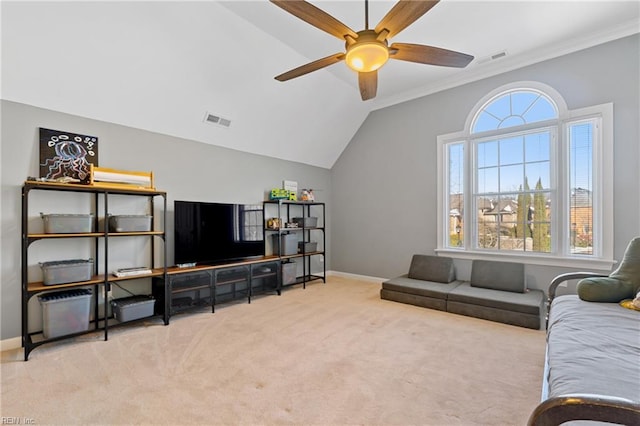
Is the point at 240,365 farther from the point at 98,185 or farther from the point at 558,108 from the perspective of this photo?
the point at 558,108

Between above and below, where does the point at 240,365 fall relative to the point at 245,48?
below

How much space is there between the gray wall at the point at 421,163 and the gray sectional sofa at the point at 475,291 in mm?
291

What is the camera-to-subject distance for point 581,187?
3.60 metres

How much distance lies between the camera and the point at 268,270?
4520mm

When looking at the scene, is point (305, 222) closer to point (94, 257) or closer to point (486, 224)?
point (486, 224)

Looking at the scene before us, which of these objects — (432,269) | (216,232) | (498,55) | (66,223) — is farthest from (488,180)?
(66,223)

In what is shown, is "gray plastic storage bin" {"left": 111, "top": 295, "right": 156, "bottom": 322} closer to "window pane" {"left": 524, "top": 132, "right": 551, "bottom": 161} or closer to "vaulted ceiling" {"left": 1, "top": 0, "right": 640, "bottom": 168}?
"vaulted ceiling" {"left": 1, "top": 0, "right": 640, "bottom": 168}

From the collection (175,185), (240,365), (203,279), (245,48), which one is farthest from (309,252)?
(245,48)

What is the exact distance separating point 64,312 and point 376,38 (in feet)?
11.6

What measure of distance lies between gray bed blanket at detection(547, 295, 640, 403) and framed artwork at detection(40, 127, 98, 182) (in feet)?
13.5

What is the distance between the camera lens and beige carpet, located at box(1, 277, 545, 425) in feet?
6.04

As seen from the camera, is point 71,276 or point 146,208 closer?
point 71,276

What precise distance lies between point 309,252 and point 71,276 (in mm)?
3329

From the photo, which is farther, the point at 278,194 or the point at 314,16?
the point at 278,194
